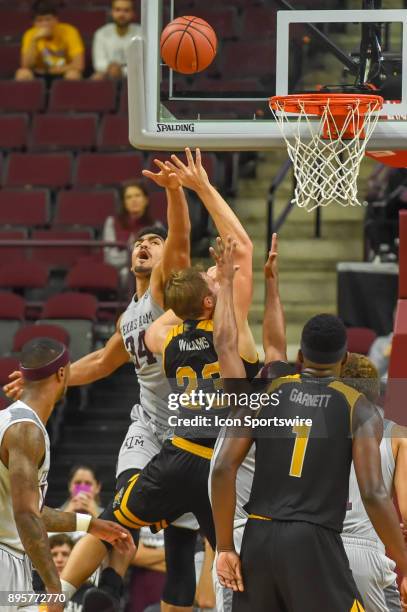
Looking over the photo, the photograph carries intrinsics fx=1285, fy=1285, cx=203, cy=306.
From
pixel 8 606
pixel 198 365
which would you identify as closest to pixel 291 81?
pixel 198 365

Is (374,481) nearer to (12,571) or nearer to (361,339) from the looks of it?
(12,571)

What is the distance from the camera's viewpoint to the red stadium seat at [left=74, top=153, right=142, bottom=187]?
12.2m

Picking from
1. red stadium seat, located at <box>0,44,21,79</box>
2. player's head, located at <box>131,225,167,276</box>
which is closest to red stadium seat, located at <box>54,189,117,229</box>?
red stadium seat, located at <box>0,44,21,79</box>

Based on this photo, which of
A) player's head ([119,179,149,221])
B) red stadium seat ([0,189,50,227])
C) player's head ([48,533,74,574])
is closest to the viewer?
player's head ([48,533,74,574])

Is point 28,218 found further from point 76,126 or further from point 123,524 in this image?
point 123,524

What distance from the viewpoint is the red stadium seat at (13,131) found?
42.9 feet

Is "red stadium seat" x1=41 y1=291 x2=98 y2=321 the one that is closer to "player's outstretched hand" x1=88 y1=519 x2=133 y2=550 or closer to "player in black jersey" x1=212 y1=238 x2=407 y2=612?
"player's outstretched hand" x1=88 y1=519 x2=133 y2=550

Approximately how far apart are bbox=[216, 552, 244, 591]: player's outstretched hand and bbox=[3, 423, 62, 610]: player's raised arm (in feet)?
2.42

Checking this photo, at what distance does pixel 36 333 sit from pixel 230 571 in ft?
16.7

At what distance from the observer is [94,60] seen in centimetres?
A: 1370

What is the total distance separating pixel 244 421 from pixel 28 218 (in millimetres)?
7272

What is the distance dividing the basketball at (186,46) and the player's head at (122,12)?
649cm

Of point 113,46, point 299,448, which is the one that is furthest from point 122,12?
point 299,448

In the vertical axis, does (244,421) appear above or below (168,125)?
below
